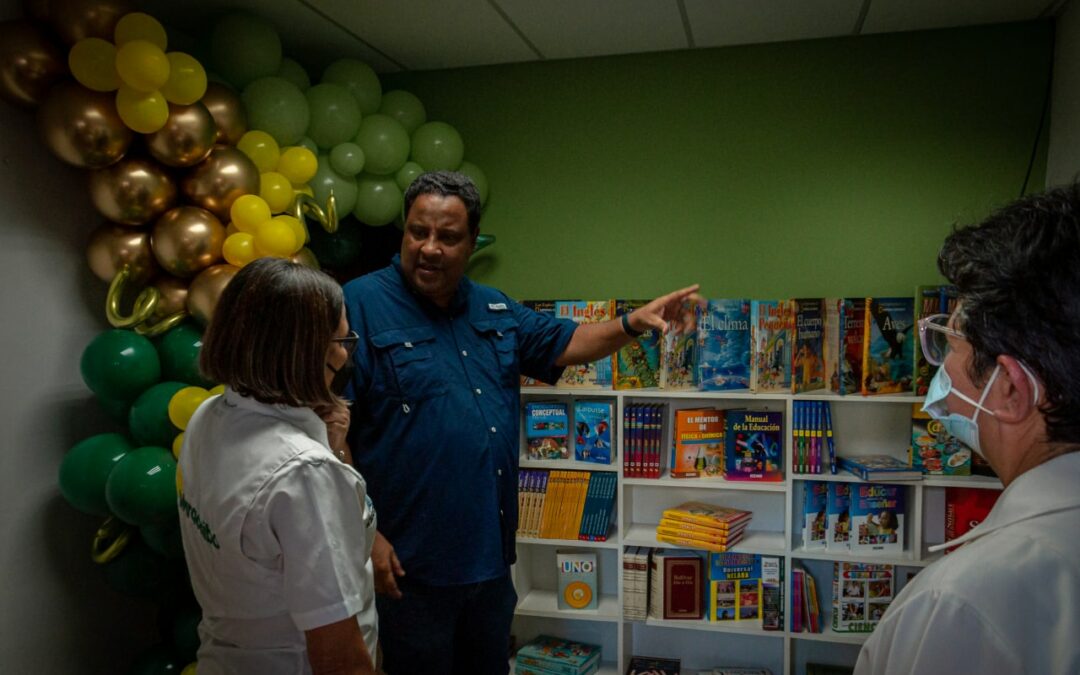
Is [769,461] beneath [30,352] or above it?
beneath

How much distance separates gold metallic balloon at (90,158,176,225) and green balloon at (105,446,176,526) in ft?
2.16

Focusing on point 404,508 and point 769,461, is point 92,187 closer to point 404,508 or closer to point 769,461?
point 404,508

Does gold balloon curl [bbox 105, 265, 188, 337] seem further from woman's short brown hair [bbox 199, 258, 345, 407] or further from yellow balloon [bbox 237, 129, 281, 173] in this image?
woman's short brown hair [bbox 199, 258, 345, 407]

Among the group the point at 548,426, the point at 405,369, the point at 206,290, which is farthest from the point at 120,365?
the point at 548,426

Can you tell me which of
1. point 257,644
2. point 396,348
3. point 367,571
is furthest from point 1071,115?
point 257,644

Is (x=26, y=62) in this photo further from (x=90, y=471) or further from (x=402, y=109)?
(x=402, y=109)

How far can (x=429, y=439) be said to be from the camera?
1.95 m

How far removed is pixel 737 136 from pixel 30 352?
8.67ft

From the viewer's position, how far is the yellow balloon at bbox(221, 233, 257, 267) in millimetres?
2146

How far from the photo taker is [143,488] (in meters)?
1.94

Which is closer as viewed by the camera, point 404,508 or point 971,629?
point 971,629

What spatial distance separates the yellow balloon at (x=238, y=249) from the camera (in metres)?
2.15

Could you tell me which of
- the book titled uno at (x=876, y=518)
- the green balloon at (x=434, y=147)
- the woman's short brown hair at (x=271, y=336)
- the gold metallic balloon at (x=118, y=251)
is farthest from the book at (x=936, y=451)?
the gold metallic balloon at (x=118, y=251)

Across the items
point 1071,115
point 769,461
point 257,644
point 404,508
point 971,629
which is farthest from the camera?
point 769,461
